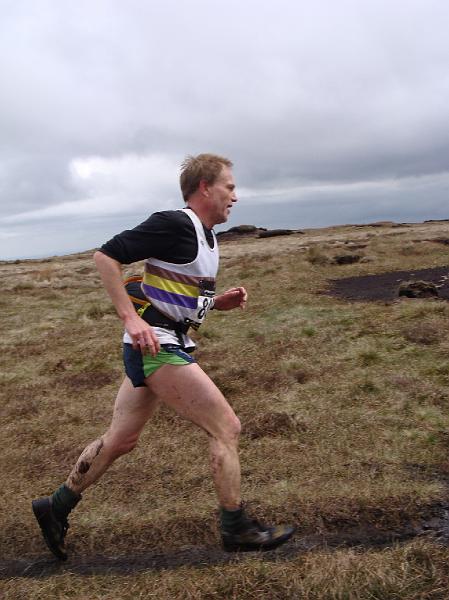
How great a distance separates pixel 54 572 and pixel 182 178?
380 cm

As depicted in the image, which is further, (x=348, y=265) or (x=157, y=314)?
(x=348, y=265)

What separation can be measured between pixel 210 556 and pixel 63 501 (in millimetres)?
1470

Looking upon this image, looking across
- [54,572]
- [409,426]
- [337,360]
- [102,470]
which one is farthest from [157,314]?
[337,360]

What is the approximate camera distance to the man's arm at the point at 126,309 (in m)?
4.23

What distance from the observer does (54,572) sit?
496 cm

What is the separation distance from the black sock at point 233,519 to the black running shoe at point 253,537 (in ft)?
0.10

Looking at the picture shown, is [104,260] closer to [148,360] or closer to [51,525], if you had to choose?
[148,360]

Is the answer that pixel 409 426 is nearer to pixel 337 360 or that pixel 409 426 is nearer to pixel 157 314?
pixel 337 360

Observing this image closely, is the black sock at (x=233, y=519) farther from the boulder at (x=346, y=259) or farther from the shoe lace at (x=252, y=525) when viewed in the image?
the boulder at (x=346, y=259)

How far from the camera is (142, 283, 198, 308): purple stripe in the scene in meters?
4.56

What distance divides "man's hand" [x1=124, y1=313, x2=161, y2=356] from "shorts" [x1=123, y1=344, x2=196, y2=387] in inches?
7.6

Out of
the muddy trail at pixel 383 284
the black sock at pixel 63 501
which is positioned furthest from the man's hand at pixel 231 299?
the muddy trail at pixel 383 284

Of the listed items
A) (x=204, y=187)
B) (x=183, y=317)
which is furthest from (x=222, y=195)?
(x=183, y=317)

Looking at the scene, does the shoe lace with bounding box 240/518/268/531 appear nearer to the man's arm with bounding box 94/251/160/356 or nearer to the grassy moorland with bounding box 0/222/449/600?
the grassy moorland with bounding box 0/222/449/600
